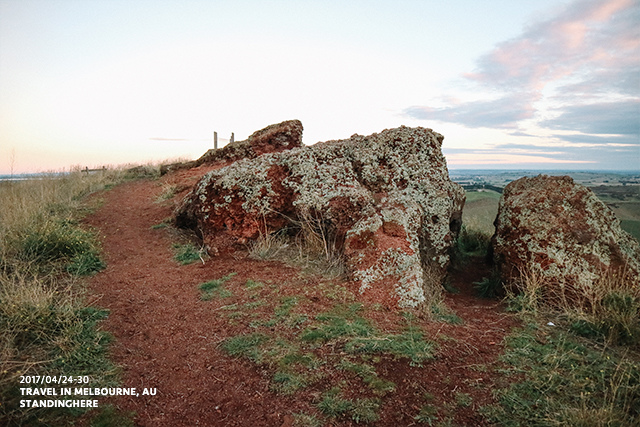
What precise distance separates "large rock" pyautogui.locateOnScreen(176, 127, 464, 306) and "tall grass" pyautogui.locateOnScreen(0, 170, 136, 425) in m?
2.24

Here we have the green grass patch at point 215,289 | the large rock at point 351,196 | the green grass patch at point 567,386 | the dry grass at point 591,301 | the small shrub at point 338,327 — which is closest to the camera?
the green grass patch at point 567,386

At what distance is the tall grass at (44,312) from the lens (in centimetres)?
331

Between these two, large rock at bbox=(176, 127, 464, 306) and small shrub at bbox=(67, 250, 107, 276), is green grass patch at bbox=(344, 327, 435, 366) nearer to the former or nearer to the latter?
large rock at bbox=(176, 127, 464, 306)

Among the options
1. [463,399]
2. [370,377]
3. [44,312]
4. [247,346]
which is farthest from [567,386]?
[44,312]

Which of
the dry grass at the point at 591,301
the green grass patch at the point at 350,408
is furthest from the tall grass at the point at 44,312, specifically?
the dry grass at the point at 591,301

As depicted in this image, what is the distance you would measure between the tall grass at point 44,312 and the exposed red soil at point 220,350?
25 cm

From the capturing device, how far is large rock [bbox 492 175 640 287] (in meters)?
5.84

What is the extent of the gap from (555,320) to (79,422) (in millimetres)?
5050

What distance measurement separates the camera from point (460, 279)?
732 cm

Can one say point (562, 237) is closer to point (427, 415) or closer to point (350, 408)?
point (427, 415)

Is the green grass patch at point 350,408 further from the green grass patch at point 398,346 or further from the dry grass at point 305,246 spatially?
the dry grass at point 305,246

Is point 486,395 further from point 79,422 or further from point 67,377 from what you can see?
point 67,377

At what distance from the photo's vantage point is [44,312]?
13.5 ft

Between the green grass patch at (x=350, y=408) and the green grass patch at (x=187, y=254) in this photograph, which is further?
the green grass patch at (x=187, y=254)
